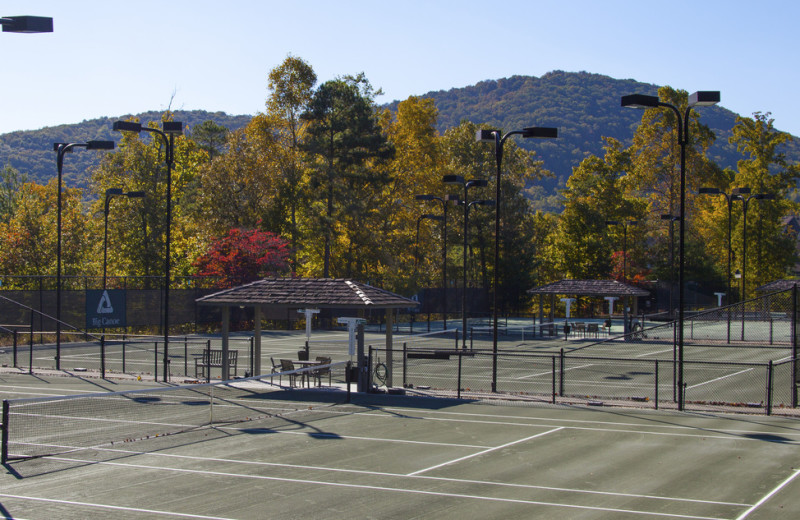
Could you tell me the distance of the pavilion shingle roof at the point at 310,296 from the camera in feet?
93.1

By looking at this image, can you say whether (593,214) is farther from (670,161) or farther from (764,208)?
(764,208)

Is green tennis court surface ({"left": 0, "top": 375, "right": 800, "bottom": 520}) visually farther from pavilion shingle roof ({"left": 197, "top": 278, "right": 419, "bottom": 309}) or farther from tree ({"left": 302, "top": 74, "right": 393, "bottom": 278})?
tree ({"left": 302, "top": 74, "right": 393, "bottom": 278})

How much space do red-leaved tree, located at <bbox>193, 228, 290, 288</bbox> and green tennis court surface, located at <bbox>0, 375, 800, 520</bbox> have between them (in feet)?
126

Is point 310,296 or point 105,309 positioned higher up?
point 310,296

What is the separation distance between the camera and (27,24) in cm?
1783

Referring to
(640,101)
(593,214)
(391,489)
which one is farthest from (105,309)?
(593,214)

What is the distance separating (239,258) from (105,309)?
12.1 meters

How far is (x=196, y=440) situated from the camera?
18.8 m

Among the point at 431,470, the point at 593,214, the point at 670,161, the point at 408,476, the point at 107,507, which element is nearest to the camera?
the point at 107,507

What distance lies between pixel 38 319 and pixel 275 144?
2862 centimetres

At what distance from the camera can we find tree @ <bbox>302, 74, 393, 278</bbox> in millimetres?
67500

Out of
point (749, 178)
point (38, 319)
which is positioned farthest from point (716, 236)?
point (38, 319)

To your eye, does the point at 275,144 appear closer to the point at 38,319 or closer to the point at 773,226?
the point at 38,319

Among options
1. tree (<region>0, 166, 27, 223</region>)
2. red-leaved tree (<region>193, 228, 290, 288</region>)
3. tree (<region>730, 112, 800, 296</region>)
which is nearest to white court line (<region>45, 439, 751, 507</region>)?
red-leaved tree (<region>193, 228, 290, 288</region>)
